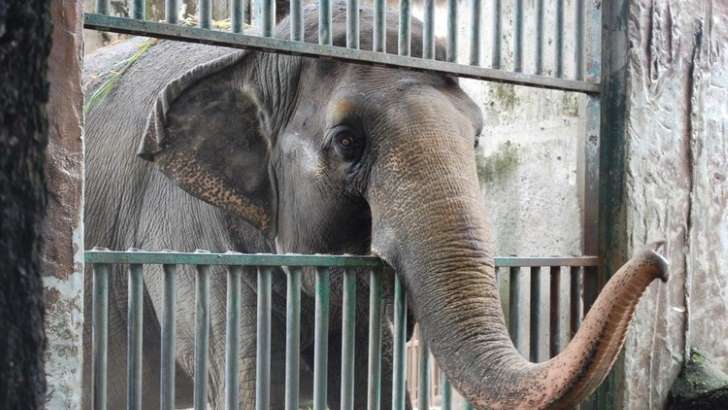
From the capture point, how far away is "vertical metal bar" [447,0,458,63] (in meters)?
3.28

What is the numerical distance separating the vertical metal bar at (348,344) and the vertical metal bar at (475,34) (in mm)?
904

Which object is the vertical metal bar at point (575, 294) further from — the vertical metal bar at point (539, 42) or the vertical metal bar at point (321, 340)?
the vertical metal bar at point (321, 340)

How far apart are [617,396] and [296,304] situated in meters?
1.64

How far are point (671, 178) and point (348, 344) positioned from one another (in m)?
1.78

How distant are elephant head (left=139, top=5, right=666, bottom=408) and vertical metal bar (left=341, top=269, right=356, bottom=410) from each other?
0.17 metres

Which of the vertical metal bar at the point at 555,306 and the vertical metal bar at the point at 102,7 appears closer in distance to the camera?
the vertical metal bar at the point at 102,7

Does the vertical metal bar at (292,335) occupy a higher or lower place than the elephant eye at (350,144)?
lower

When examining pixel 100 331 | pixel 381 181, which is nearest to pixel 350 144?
pixel 381 181

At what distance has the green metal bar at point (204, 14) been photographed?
2.73 m

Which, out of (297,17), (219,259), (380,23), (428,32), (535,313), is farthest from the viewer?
(535,313)

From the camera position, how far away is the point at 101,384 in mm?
2494

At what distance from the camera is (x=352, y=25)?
3.04 m

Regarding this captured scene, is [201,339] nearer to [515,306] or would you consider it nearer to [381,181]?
[381,181]

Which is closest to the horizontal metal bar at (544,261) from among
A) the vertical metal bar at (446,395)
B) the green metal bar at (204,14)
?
the vertical metal bar at (446,395)
